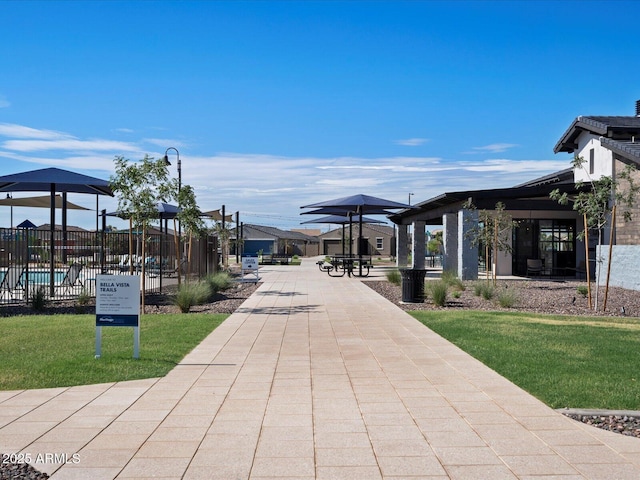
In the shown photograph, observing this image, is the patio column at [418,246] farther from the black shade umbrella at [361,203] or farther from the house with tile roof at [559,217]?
the black shade umbrella at [361,203]

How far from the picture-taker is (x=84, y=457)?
15.8ft

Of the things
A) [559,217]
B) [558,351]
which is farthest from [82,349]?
[559,217]

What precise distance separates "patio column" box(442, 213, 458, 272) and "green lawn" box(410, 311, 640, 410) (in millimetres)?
12927

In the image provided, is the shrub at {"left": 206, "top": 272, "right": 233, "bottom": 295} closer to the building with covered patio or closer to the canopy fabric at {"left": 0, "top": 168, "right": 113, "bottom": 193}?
the canopy fabric at {"left": 0, "top": 168, "right": 113, "bottom": 193}

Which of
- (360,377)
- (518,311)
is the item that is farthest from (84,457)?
(518,311)

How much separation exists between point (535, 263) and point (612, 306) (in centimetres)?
1245

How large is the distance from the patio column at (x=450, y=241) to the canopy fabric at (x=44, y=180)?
48.5 ft

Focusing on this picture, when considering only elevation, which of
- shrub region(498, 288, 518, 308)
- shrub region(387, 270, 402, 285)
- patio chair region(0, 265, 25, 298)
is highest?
patio chair region(0, 265, 25, 298)

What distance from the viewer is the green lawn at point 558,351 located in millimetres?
6754

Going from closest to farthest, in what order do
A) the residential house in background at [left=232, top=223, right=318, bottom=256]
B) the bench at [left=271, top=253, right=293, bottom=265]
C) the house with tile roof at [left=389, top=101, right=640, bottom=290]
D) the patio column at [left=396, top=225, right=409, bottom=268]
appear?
the house with tile roof at [left=389, top=101, right=640, bottom=290]
the patio column at [left=396, top=225, right=409, bottom=268]
the bench at [left=271, top=253, right=293, bottom=265]
the residential house in background at [left=232, top=223, right=318, bottom=256]

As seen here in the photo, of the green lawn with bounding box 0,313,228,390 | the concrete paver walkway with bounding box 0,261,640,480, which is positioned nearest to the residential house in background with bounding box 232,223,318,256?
the green lawn with bounding box 0,313,228,390

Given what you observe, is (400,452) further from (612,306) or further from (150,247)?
(150,247)

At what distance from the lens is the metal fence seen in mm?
15820

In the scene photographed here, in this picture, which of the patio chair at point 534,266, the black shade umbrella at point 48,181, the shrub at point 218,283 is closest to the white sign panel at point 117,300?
the black shade umbrella at point 48,181
